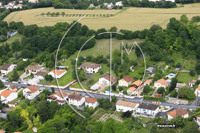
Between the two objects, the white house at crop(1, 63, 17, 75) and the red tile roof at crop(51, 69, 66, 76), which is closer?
the red tile roof at crop(51, 69, 66, 76)

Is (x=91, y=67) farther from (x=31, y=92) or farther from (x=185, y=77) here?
(x=185, y=77)

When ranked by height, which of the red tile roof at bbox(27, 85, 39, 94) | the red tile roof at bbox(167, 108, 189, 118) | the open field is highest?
the open field

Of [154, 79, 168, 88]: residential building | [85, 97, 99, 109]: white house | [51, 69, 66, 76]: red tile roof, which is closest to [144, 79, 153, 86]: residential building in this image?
[154, 79, 168, 88]: residential building

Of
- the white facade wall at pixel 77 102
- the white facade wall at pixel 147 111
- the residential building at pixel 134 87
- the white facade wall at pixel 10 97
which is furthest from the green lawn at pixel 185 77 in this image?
the white facade wall at pixel 10 97

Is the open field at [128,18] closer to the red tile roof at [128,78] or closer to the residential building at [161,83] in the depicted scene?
the red tile roof at [128,78]

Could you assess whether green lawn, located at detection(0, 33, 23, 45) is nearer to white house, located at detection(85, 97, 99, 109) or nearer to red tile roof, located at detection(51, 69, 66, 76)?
red tile roof, located at detection(51, 69, 66, 76)

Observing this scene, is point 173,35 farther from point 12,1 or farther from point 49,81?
point 12,1
